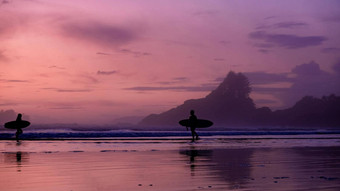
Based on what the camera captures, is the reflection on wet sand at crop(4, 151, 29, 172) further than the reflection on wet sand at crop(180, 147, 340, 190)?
Yes

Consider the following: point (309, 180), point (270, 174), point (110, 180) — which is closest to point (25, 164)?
point (110, 180)

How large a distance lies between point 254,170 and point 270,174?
44.0 inches

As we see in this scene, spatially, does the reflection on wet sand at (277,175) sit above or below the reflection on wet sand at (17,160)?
below

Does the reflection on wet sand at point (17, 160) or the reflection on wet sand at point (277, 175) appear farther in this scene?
the reflection on wet sand at point (17, 160)

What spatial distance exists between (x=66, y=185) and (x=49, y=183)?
60 centimetres

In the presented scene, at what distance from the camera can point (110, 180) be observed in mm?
11633

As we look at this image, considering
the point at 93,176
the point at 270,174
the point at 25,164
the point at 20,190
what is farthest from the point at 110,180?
the point at 25,164

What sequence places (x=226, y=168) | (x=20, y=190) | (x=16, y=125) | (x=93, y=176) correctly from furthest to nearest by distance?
(x=16, y=125)
(x=226, y=168)
(x=93, y=176)
(x=20, y=190)

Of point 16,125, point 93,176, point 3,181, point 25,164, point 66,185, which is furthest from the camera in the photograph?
point 16,125

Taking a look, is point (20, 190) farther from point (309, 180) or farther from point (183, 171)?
point (309, 180)

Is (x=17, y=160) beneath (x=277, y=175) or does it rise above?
above

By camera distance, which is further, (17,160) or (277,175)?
(17,160)

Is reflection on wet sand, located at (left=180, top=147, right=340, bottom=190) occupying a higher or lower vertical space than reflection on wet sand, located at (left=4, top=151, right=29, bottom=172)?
lower

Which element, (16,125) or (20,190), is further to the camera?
(16,125)
